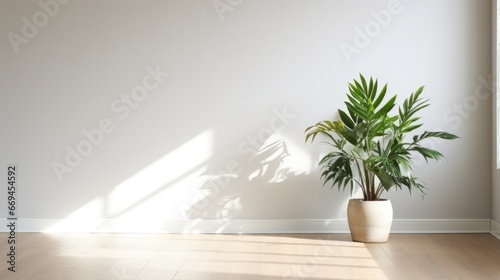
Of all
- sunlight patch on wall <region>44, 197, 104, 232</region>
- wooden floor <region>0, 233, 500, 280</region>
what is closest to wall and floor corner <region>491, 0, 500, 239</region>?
wooden floor <region>0, 233, 500, 280</region>

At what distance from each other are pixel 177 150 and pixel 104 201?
696 mm

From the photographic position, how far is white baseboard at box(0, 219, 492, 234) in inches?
200

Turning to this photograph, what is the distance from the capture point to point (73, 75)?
5277mm

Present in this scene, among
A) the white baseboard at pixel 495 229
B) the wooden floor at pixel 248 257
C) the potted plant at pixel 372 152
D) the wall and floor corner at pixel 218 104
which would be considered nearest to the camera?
the wooden floor at pixel 248 257

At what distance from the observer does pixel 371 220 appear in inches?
184

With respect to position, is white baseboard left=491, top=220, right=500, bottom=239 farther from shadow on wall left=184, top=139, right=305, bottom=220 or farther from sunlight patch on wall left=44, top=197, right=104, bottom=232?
sunlight patch on wall left=44, top=197, right=104, bottom=232

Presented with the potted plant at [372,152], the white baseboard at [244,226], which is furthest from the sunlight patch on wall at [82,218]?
the potted plant at [372,152]

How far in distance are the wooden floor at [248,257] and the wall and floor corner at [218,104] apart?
235 millimetres

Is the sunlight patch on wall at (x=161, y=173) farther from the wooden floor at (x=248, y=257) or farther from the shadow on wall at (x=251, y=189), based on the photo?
the wooden floor at (x=248, y=257)

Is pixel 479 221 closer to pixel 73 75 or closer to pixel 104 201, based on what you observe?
pixel 104 201

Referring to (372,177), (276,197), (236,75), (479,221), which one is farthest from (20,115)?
(479,221)

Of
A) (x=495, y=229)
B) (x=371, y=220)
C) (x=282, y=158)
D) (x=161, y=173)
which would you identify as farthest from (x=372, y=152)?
(x=161, y=173)

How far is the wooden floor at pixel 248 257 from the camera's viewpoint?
12.4 ft

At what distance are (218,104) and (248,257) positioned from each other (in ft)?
4.61
